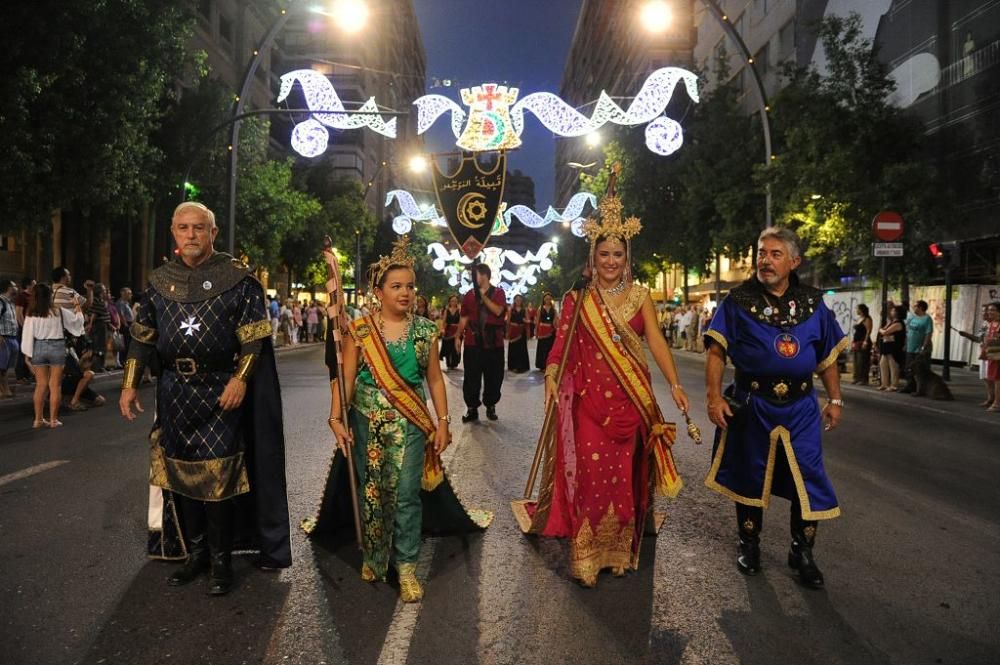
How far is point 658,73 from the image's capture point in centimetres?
1614

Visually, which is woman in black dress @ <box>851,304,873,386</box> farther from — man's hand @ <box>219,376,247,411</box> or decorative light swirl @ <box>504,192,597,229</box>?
man's hand @ <box>219,376,247,411</box>

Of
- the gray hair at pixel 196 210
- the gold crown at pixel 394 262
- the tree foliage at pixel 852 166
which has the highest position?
the tree foliage at pixel 852 166

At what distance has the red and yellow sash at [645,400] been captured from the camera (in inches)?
170

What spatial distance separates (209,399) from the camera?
3941 mm

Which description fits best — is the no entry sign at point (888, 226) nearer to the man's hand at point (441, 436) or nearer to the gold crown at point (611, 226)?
the gold crown at point (611, 226)

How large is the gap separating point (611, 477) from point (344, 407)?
4.91 ft

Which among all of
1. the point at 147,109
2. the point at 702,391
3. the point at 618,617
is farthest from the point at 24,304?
the point at 618,617

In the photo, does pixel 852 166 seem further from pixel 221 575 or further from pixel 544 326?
pixel 221 575

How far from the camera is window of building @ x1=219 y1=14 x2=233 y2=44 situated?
39.9m

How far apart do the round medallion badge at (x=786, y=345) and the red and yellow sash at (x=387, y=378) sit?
189 cm

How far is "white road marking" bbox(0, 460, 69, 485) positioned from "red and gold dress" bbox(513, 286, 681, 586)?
483cm

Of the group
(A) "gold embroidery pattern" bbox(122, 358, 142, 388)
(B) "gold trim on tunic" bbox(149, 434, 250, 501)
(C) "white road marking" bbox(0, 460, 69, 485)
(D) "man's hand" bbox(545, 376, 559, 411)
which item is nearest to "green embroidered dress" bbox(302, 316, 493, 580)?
(B) "gold trim on tunic" bbox(149, 434, 250, 501)

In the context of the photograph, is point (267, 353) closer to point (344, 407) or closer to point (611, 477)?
point (344, 407)

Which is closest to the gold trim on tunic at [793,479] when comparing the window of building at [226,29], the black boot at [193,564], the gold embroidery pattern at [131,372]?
the black boot at [193,564]
